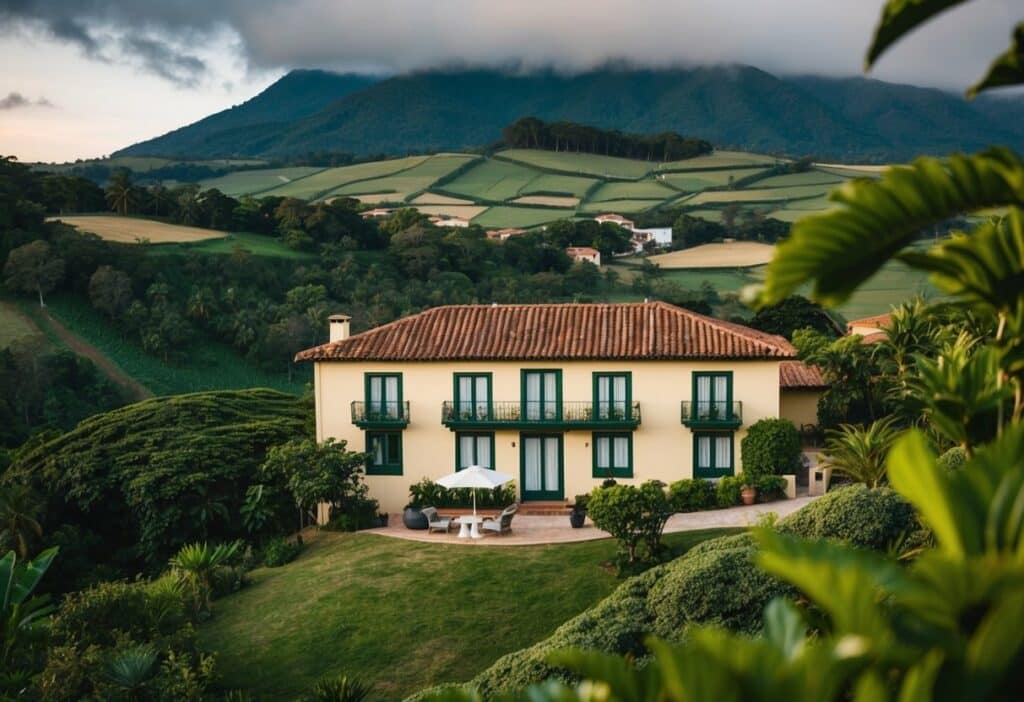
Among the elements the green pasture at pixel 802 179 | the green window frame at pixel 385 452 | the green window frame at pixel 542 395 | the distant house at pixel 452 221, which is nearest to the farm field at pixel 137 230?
the distant house at pixel 452 221

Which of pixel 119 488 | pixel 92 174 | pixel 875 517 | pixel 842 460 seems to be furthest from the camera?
pixel 92 174

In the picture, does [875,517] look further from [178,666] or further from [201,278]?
[201,278]

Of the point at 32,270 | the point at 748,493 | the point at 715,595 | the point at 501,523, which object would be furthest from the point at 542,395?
the point at 32,270

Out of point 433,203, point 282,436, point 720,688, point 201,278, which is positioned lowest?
point 282,436

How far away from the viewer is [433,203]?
10206cm

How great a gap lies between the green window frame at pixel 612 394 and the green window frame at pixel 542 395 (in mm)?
1037

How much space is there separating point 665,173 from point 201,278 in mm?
64874

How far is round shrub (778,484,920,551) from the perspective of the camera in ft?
44.3

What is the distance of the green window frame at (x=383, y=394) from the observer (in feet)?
97.7

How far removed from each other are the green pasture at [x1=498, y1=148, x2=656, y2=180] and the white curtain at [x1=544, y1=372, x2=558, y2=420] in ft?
281

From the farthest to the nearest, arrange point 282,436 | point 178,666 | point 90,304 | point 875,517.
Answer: point 90,304 < point 282,436 < point 178,666 < point 875,517

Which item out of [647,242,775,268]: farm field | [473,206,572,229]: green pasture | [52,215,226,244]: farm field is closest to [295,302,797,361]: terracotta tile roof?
[52,215,226,244]: farm field

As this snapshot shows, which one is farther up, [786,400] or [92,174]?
[92,174]

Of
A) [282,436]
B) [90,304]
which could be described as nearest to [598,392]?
[282,436]
